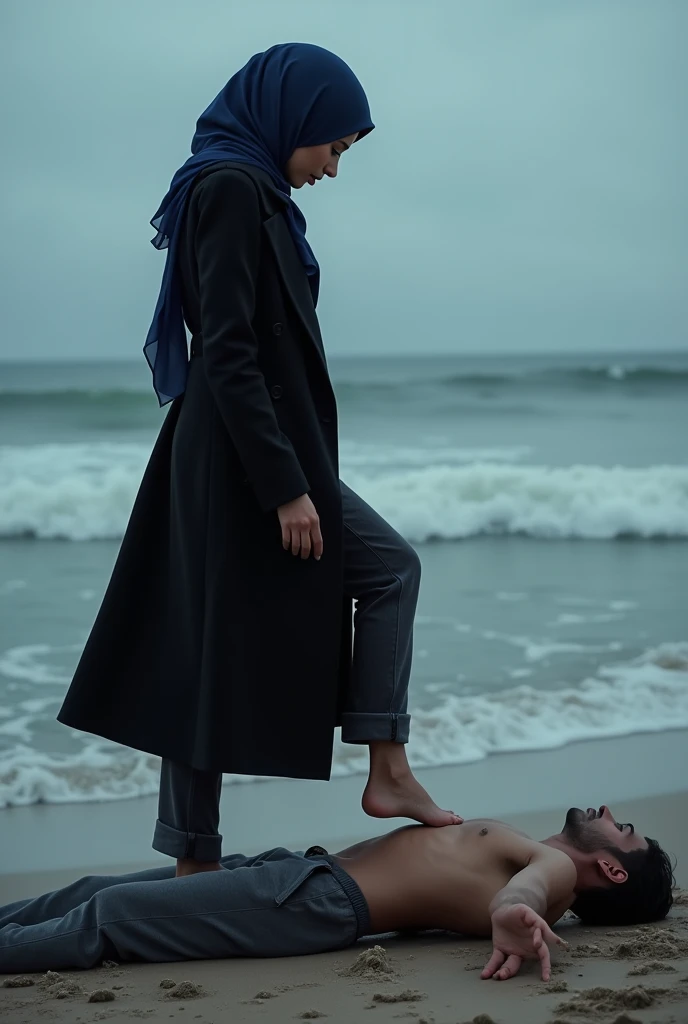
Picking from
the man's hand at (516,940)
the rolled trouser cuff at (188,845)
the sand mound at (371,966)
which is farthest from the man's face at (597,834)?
the rolled trouser cuff at (188,845)

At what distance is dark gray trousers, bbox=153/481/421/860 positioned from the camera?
216 centimetres

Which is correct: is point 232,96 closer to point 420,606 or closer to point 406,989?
point 406,989

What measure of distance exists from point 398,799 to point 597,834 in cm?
37

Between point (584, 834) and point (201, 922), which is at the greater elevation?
point (584, 834)

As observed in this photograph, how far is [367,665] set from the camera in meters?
2.17

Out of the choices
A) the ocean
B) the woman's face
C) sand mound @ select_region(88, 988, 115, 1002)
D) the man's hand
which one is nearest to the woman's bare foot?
the man's hand

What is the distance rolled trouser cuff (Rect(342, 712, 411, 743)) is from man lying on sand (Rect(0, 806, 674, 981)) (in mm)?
186

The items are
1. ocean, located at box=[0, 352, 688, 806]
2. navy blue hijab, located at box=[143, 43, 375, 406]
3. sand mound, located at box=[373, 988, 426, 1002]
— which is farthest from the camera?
A: ocean, located at box=[0, 352, 688, 806]

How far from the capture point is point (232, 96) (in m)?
2.20

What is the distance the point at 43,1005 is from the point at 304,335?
1.18 metres

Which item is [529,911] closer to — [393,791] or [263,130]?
[393,791]

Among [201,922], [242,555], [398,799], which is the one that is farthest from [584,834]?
[242,555]

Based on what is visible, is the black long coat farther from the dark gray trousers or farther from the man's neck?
the man's neck

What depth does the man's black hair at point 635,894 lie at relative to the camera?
7.11 ft
